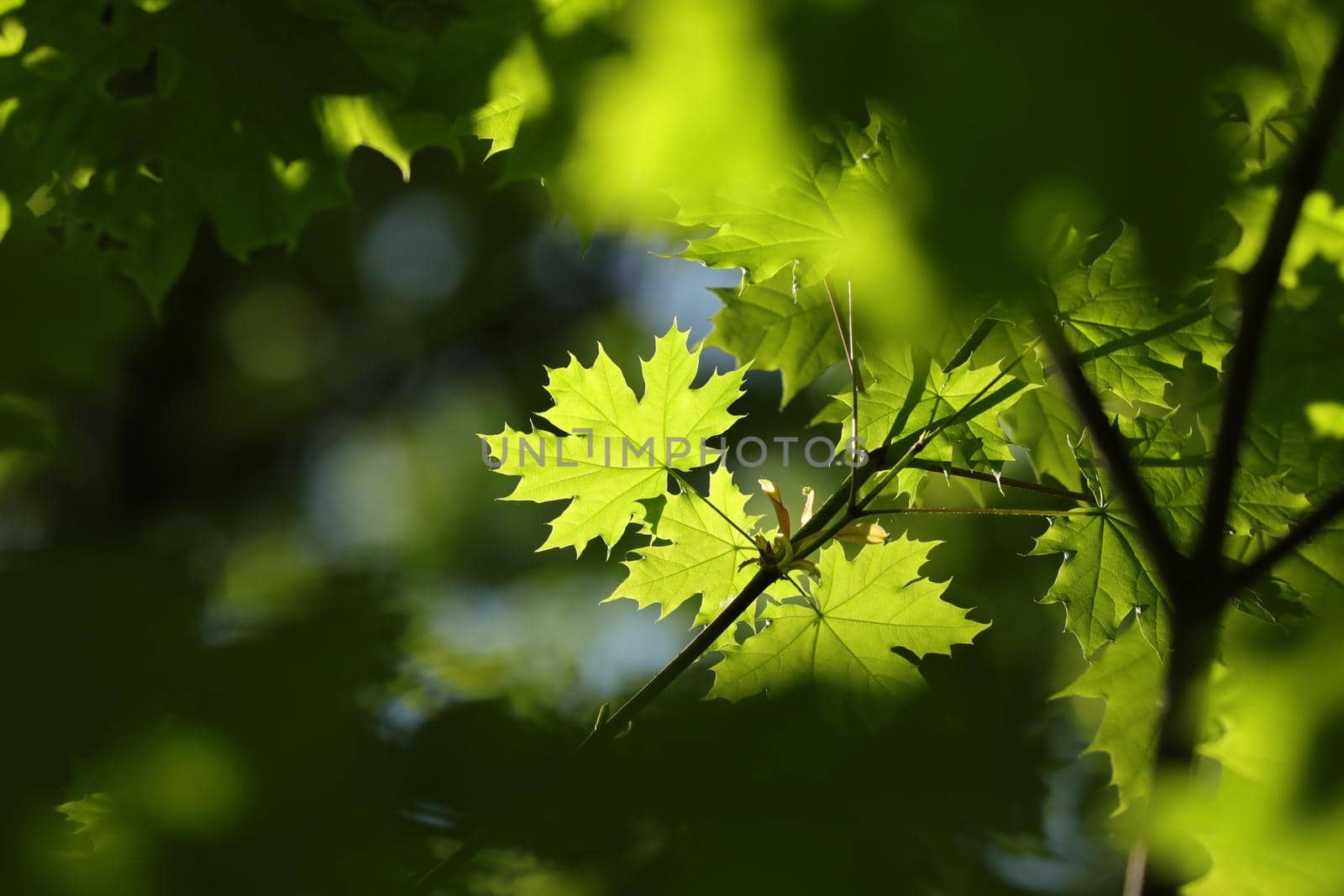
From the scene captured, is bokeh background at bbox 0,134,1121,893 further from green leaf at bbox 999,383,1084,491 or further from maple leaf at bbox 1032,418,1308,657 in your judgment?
green leaf at bbox 999,383,1084,491

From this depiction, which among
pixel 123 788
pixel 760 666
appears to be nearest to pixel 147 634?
pixel 123 788

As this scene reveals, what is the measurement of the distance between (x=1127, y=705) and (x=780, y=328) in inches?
38.5

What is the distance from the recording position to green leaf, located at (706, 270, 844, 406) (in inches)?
72.4

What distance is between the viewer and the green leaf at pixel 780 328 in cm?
184

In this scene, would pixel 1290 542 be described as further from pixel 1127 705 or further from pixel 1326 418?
pixel 1127 705

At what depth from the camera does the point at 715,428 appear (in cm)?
197

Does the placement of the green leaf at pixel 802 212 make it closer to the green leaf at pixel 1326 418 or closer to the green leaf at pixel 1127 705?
the green leaf at pixel 1326 418

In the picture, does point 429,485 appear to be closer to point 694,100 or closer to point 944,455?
point 944,455

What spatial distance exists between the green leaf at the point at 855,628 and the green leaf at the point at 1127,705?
0.90 feet

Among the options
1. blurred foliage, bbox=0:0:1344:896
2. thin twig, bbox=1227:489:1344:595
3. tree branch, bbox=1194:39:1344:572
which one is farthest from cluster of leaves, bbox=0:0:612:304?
thin twig, bbox=1227:489:1344:595

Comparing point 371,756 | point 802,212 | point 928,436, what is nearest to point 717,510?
point 928,436

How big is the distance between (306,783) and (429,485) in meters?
6.45

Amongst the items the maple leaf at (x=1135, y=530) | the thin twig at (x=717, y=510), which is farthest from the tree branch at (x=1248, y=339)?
the thin twig at (x=717, y=510)

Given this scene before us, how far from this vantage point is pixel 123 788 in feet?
1.94
